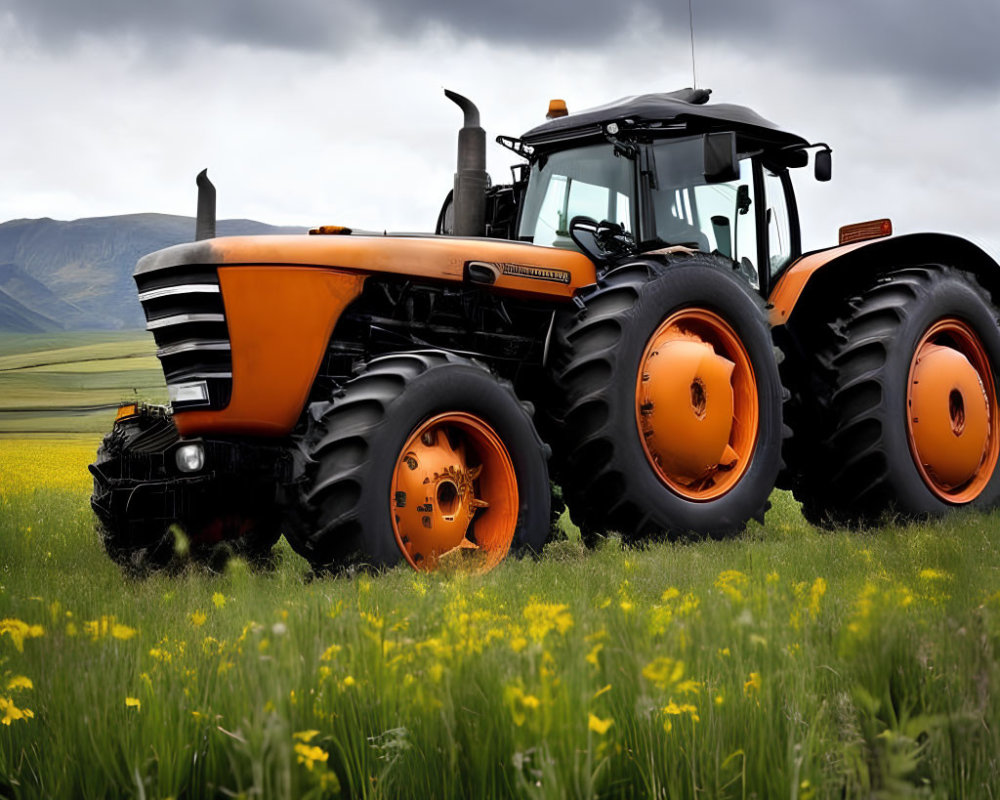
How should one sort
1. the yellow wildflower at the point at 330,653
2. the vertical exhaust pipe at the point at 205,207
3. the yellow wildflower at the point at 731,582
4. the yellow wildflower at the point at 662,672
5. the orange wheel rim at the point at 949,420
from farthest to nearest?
1. the orange wheel rim at the point at 949,420
2. the vertical exhaust pipe at the point at 205,207
3. the yellow wildflower at the point at 731,582
4. the yellow wildflower at the point at 330,653
5. the yellow wildflower at the point at 662,672

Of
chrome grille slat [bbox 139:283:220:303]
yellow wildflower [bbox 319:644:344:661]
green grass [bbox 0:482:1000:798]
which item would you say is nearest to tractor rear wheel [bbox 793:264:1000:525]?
green grass [bbox 0:482:1000:798]

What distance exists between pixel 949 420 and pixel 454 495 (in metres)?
3.90

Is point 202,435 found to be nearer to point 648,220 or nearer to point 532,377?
point 532,377

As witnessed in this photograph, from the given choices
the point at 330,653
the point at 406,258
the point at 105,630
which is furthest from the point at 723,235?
the point at 330,653

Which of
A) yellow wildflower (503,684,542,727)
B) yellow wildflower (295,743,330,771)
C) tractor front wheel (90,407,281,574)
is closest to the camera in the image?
yellow wildflower (295,743,330,771)

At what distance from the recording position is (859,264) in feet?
24.3

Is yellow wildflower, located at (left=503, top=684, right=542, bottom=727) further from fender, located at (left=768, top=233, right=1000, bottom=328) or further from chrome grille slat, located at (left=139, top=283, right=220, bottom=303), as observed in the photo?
fender, located at (left=768, top=233, right=1000, bottom=328)

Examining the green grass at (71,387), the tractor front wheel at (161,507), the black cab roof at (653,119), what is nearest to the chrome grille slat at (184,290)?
the tractor front wheel at (161,507)

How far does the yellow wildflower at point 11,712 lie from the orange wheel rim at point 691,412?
3.80m

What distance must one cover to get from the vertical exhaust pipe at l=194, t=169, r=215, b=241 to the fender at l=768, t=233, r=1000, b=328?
3.55 metres

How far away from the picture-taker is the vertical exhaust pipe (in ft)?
19.6

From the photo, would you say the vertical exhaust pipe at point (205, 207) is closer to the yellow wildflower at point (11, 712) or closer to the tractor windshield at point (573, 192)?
the tractor windshield at point (573, 192)

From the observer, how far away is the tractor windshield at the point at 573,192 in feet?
20.8

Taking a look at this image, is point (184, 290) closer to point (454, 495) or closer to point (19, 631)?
point (454, 495)
